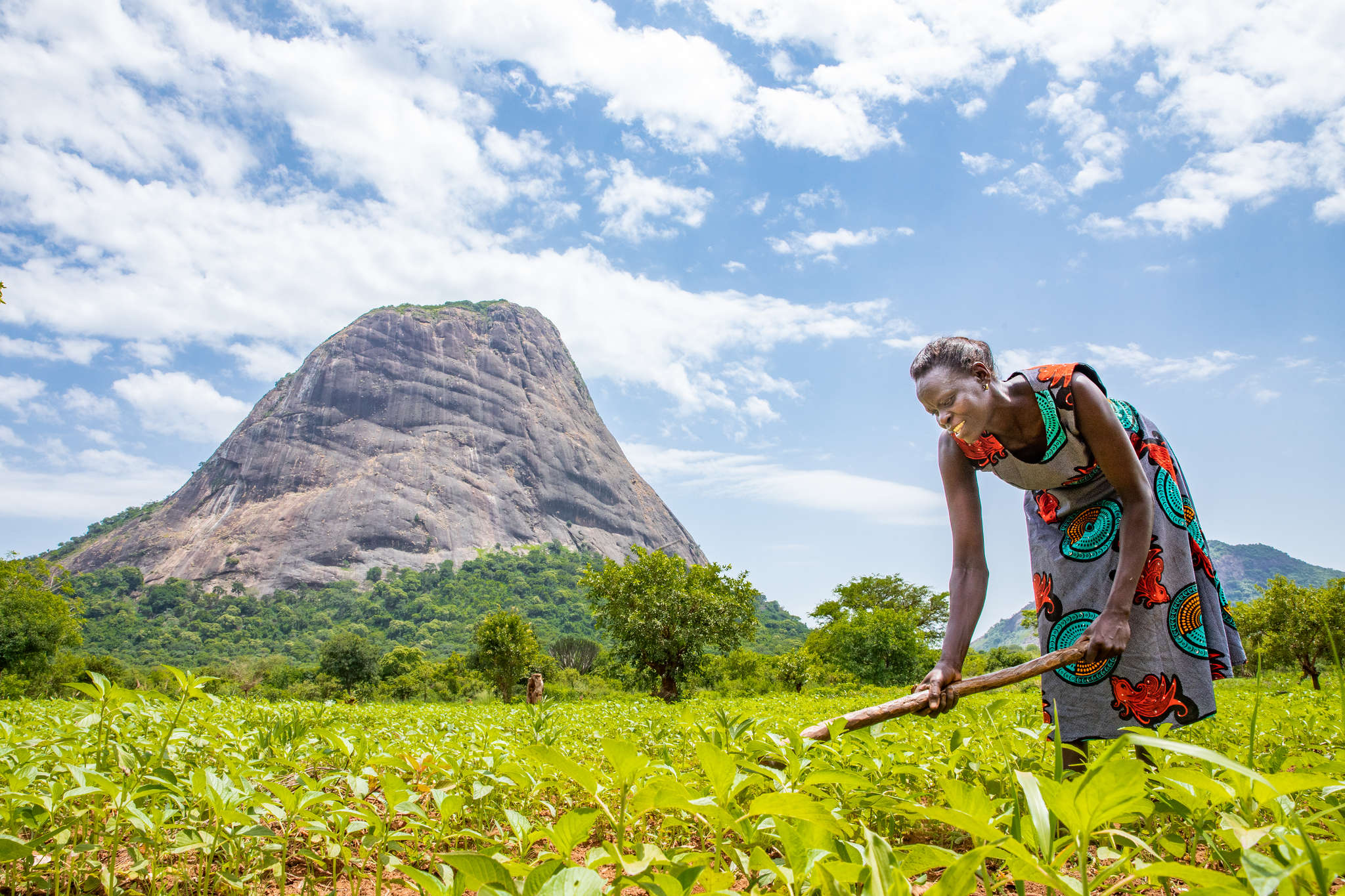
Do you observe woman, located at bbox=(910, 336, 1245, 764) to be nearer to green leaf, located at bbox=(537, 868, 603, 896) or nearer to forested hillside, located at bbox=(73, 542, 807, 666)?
green leaf, located at bbox=(537, 868, 603, 896)

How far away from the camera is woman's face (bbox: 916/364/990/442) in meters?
2.38

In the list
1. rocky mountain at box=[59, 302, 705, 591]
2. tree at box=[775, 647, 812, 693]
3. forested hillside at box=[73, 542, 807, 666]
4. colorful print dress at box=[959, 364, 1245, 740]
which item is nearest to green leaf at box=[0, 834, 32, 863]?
colorful print dress at box=[959, 364, 1245, 740]

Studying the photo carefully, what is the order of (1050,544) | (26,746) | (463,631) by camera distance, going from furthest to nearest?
(463,631)
(1050,544)
(26,746)

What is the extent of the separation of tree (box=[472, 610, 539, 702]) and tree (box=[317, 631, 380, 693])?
1271 cm

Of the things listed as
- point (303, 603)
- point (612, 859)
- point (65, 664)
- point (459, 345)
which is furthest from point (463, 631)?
point (612, 859)

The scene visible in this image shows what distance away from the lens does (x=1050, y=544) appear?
270 cm

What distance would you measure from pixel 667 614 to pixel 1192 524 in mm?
20517

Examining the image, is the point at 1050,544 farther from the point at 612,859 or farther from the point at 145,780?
the point at 145,780

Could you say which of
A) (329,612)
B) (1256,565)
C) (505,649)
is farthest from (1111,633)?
(1256,565)

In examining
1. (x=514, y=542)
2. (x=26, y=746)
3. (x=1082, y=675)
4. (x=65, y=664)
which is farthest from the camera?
(x=514, y=542)

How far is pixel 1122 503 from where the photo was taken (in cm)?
238

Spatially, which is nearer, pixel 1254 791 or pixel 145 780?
pixel 1254 791

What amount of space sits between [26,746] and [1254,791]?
2.52 meters

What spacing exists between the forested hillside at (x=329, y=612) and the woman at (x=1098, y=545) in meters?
65.8
